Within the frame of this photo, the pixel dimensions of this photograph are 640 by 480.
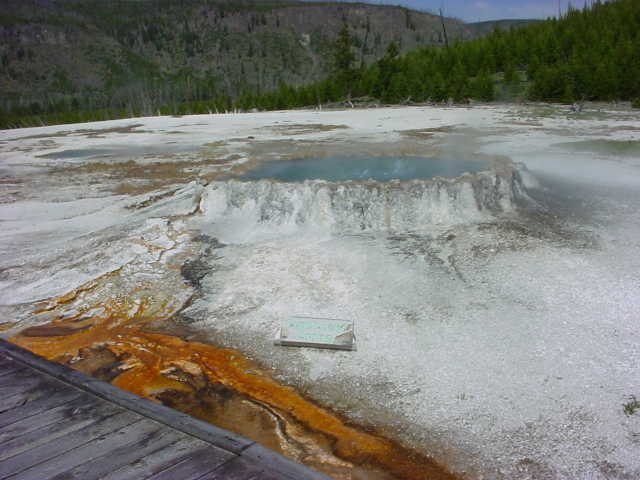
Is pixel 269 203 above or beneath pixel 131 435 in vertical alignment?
above

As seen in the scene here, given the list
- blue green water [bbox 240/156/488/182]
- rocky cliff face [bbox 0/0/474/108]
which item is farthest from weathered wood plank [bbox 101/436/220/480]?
rocky cliff face [bbox 0/0/474/108]

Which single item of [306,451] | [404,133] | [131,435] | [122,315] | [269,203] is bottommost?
[306,451]

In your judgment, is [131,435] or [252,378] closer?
[131,435]

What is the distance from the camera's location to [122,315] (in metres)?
4.66

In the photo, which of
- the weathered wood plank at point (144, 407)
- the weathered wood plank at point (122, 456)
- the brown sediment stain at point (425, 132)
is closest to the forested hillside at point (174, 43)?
the brown sediment stain at point (425, 132)

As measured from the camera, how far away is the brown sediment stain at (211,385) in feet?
8.98

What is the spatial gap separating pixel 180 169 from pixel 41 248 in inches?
179

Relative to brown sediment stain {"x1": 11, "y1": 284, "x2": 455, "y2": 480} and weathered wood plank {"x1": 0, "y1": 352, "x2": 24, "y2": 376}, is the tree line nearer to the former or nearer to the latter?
brown sediment stain {"x1": 11, "y1": 284, "x2": 455, "y2": 480}

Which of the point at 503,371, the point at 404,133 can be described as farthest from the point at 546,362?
the point at 404,133

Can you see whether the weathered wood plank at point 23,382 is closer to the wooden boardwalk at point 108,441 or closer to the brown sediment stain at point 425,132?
the wooden boardwalk at point 108,441

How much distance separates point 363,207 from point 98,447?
5.19 m

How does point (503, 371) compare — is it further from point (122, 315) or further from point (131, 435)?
point (122, 315)

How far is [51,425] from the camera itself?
79.3 inches

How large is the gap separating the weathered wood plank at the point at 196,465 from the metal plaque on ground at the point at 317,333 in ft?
6.75
